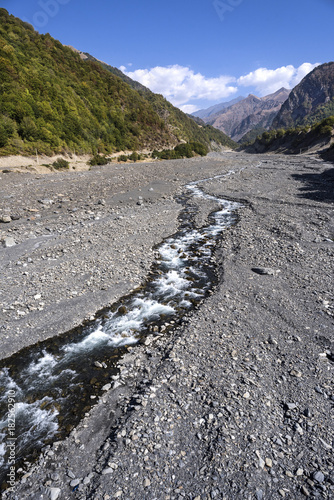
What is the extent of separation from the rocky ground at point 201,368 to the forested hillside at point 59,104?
2833 centimetres

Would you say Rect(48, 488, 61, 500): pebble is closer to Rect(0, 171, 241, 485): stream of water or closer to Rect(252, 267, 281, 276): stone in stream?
Rect(0, 171, 241, 485): stream of water

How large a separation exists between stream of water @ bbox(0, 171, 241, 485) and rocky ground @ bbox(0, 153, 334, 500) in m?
0.42

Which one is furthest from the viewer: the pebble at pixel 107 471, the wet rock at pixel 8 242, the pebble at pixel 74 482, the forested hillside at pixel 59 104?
the forested hillside at pixel 59 104

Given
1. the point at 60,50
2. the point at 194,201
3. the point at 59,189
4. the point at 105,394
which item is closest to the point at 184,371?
the point at 105,394

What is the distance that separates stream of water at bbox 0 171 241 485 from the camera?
5.50 metres

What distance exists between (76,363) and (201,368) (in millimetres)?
3414

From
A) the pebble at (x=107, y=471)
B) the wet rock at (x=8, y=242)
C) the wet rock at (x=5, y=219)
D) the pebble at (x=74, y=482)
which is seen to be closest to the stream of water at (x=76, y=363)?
the pebble at (x=74, y=482)

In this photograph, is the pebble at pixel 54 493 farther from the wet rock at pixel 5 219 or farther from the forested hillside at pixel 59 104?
the forested hillside at pixel 59 104

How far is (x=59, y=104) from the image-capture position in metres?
47.2

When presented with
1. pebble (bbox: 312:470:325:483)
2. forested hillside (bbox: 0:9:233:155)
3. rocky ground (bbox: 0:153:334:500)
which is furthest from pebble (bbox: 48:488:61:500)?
forested hillside (bbox: 0:9:233:155)

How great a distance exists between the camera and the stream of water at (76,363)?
5.50 meters

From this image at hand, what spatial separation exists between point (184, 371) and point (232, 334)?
6.77 ft

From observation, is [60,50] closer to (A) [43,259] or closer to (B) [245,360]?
(A) [43,259]

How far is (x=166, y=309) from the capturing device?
9.63 metres
